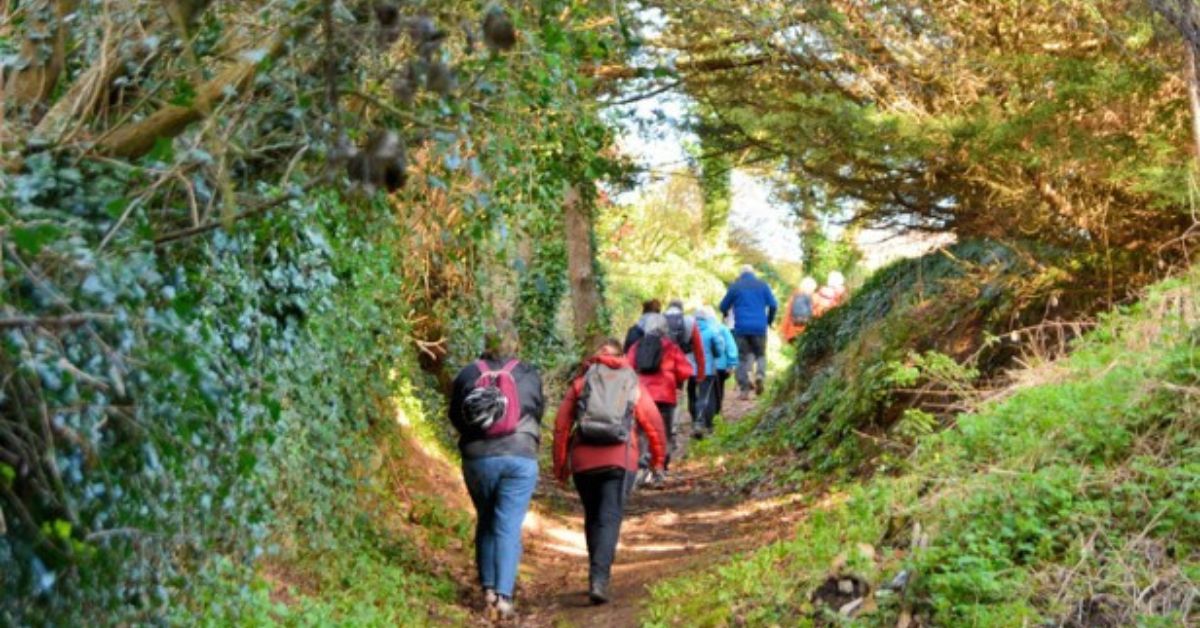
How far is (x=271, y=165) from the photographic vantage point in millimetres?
6082

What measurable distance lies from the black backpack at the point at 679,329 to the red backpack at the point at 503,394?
8.76 m

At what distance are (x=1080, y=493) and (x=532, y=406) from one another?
396cm

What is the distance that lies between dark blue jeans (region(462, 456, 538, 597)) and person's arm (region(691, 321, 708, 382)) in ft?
29.1

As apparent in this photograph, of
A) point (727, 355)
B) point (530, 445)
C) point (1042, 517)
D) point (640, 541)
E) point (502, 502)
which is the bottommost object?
point (727, 355)

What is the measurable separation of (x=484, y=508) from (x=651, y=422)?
1.41 m

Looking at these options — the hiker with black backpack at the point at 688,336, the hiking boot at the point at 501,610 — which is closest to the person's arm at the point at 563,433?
the hiking boot at the point at 501,610

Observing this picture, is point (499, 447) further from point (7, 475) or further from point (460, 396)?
point (7, 475)

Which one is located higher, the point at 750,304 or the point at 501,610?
the point at 501,610

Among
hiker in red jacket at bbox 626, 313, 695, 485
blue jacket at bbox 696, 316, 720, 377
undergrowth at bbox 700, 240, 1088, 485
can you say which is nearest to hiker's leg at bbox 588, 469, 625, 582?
undergrowth at bbox 700, 240, 1088, 485

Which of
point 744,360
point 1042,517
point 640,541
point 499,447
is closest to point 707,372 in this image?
point 744,360

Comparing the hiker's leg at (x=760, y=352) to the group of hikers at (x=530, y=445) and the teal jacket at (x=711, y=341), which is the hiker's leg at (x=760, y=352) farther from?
the group of hikers at (x=530, y=445)

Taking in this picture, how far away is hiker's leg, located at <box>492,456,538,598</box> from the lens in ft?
33.8

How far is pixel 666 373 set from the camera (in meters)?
16.5

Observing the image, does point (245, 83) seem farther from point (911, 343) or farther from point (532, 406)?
point (911, 343)
